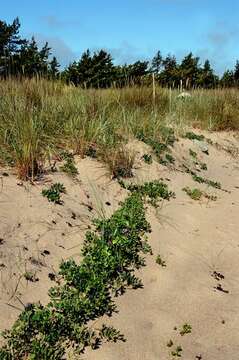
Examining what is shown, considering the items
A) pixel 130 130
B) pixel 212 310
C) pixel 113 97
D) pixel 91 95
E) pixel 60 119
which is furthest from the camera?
pixel 113 97

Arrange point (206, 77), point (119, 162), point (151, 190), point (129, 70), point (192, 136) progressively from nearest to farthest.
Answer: point (151, 190) → point (119, 162) → point (192, 136) → point (129, 70) → point (206, 77)

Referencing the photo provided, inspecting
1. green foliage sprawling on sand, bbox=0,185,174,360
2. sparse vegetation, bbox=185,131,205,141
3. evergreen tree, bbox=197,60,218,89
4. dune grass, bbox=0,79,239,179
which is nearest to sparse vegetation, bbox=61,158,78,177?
dune grass, bbox=0,79,239,179

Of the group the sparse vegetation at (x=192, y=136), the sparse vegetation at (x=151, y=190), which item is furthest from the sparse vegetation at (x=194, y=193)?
the sparse vegetation at (x=192, y=136)

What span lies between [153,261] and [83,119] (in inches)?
123

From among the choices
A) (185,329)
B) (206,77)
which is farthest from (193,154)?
(206,77)

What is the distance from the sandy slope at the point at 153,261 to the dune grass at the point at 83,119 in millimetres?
409

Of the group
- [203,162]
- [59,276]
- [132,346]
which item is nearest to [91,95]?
[203,162]

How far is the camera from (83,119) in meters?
8.06

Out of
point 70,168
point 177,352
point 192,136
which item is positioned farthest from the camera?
point 192,136

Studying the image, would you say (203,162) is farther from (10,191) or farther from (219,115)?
(10,191)

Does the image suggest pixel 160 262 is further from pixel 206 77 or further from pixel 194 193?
pixel 206 77

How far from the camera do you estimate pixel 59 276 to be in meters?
5.09

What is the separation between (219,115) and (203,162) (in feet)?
9.42

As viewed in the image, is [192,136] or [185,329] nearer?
[185,329]
